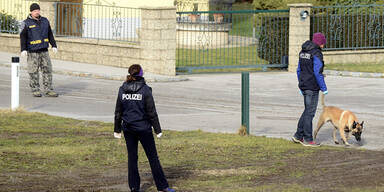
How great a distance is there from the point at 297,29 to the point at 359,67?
2289mm

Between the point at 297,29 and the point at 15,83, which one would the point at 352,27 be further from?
the point at 15,83

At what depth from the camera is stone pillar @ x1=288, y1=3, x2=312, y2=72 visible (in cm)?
2286

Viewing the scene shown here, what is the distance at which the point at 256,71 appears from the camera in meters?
23.2

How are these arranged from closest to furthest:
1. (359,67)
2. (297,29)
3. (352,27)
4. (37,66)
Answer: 1. (37,66)
2. (297,29)
3. (359,67)
4. (352,27)

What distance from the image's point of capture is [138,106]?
28.5 ft

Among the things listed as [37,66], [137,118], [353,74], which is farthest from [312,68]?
[353,74]

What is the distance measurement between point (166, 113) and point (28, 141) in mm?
3904

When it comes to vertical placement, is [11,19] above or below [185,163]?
above

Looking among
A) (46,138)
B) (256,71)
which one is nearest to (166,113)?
(46,138)

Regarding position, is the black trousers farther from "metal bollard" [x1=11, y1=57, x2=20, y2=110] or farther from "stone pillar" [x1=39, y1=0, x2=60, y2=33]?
"stone pillar" [x1=39, y1=0, x2=60, y2=33]

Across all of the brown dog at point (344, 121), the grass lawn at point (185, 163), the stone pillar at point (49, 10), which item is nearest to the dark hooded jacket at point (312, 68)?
the brown dog at point (344, 121)

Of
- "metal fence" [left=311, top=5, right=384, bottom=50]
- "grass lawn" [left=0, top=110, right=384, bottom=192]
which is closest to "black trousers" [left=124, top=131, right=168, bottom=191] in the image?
"grass lawn" [left=0, top=110, right=384, bottom=192]

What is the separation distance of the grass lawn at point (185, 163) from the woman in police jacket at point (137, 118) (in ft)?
1.46

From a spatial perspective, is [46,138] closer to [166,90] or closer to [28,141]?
[28,141]
